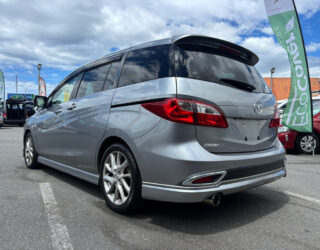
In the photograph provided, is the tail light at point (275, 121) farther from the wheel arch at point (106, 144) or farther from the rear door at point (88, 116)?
the rear door at point (88, 116)

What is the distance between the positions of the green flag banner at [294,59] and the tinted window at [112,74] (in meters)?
5.65

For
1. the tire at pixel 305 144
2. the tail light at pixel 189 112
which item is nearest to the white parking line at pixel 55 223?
the tail light at pixel 189 112

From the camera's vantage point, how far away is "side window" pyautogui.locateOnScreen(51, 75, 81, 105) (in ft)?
13.7

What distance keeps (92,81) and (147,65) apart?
1.13m

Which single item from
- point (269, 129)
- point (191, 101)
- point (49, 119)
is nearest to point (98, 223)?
point (191, 101)

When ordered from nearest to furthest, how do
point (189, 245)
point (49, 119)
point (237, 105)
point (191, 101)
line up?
1. point (189, 245)
2. point (191, 101)
3. point (237, 105)
4. point (49, 119)

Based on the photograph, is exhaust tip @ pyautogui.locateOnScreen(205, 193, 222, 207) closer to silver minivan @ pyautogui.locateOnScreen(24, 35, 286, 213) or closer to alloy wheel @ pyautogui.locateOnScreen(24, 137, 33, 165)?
silver minivan @ pyautogui.locateOnScreen(24, 35, 286, 213)

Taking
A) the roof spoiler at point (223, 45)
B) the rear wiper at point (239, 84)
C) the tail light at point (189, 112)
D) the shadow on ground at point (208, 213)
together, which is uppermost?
the roof spoiler at point (223, 45)

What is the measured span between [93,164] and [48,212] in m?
0.68

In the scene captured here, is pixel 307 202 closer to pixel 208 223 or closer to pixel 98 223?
pixel 208 223

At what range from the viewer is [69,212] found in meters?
2.97

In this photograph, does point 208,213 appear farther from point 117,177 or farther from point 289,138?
point 289,138

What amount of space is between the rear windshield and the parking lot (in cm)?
132

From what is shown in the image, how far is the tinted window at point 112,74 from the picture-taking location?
10.7 feet
